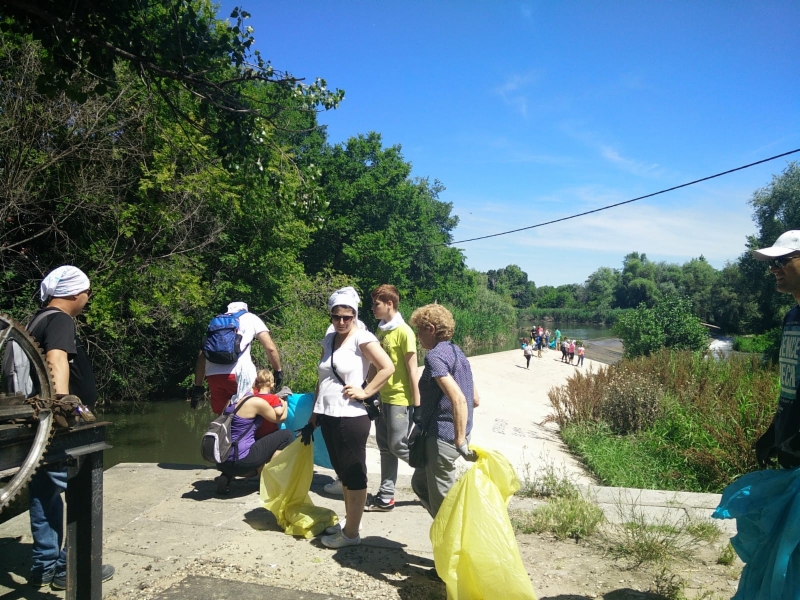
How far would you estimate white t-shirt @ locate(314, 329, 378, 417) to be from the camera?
3.98 metres

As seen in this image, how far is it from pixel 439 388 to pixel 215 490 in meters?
2.56

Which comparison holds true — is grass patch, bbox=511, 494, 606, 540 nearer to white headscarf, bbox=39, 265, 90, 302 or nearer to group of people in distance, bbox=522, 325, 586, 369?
white headscarf, bbox=39, 265, 90, 302

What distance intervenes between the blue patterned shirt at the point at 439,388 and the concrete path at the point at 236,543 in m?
0.89

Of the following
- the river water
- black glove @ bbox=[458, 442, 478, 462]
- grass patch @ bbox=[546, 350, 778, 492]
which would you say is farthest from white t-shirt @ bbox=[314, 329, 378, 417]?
the river water

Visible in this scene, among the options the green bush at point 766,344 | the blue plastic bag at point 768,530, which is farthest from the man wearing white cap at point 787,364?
the green bush at point 766,344

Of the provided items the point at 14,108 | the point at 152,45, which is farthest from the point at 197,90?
the point at 14,108

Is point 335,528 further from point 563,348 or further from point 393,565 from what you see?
point 563,348

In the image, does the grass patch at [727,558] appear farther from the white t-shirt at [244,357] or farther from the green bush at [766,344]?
the green bush at [766,344]

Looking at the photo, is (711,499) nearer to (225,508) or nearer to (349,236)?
(225,508)

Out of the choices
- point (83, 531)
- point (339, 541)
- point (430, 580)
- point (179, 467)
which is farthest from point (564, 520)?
point (179, 467)

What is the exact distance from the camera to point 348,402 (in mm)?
3986

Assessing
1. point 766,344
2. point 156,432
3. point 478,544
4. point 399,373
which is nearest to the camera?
point 478,544

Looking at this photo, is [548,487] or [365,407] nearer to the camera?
[365,407]

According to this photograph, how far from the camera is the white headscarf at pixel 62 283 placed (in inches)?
133
